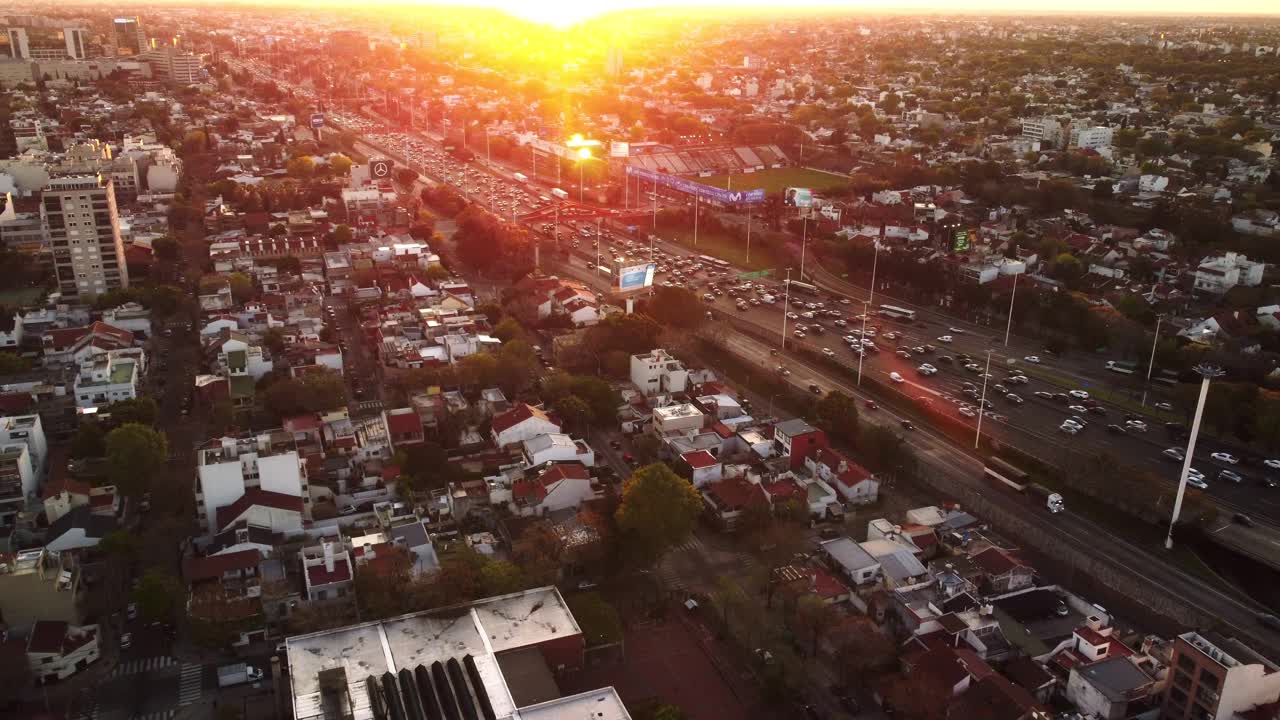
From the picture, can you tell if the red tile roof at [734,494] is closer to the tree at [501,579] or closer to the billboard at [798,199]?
the tree at [501,579]

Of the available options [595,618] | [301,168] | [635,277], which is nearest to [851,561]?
[595,618]

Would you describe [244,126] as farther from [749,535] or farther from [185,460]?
[749,535]

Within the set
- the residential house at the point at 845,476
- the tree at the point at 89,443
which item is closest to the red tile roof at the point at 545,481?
the residential house at the point at 845,476

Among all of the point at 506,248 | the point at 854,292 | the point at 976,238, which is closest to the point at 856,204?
the point at 976,238

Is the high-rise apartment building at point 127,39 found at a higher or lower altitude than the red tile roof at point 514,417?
higher

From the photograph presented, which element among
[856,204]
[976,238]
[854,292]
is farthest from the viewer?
[856,204]

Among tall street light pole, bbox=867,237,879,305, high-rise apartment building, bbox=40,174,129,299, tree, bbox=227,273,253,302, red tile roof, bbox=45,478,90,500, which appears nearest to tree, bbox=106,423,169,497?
red tile roof, bbox=45,478,90,500

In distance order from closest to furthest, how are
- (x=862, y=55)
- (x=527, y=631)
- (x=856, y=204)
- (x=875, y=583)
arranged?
(x=527, y=631) < (x=875, y=583) < (x=856, y=204) < (x=862, y=55)

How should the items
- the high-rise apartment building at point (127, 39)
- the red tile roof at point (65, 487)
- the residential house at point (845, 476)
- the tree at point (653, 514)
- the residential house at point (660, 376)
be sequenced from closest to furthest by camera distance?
the tree at point (653, 514) → the red tile roof at point (65, 487) → the residential house at point (845, 476) → the residential house at point (660, 376) → the high-rise apartment building at point (127, 39)
